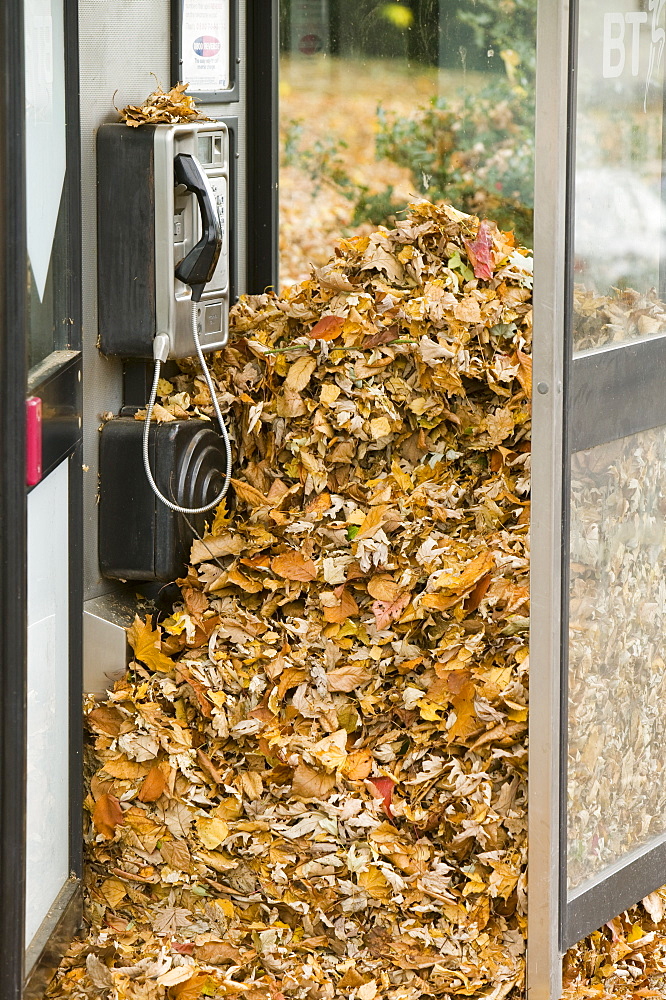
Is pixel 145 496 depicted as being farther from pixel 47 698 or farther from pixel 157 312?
pixel 47 698

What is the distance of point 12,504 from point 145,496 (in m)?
1.01

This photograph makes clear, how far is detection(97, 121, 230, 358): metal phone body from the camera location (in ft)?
10.2

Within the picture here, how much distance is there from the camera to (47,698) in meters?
2.65

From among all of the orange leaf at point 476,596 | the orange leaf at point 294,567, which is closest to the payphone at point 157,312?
the orange leaf at point 294,567

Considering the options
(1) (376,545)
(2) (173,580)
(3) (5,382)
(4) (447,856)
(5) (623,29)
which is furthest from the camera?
(2) (173,580)

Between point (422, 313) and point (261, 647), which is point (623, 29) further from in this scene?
point (261, 647)

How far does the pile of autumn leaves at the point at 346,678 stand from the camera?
273 centimetres

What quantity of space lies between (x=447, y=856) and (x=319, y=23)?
5290 millimetres

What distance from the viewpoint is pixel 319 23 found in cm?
691

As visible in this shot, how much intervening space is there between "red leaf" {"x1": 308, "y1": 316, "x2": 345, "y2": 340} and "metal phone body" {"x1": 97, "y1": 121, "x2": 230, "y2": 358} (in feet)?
1.13

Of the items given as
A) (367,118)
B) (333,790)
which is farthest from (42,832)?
→ (367,118)

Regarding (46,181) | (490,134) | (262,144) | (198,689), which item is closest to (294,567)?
(198,689)

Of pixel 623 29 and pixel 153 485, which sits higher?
pixel 623 29

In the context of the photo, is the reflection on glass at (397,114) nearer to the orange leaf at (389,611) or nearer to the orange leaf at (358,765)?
the orange leaf at (389,611)
